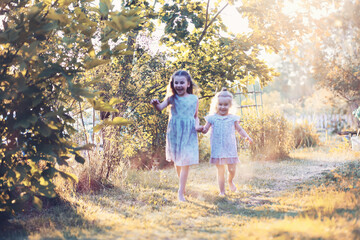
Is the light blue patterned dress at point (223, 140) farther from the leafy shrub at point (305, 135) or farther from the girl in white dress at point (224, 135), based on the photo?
the leafy shrub at point (305, 135)

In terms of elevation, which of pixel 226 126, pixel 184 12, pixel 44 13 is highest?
pixel 184 12

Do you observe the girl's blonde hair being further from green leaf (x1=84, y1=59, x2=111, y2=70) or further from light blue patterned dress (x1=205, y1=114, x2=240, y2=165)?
green leaf (x1=84, y1=59, x2=111, y2=70)

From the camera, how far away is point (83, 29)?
289 centimetres

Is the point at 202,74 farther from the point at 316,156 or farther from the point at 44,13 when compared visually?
the point at 316,156

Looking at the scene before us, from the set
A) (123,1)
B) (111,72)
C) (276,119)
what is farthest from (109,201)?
(276,119)

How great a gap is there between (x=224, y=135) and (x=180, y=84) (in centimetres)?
101

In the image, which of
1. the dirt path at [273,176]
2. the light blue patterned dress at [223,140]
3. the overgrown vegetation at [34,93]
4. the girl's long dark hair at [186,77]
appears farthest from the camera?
the light blue patterned dress at [223,140]

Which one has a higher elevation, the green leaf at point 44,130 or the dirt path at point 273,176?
the green leaf at point 44,130

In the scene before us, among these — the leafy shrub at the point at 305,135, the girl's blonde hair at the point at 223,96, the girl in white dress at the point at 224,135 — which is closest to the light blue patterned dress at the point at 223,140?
the girl in white dress at the point at 224,135

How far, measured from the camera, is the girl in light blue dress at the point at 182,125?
4422 millimetres

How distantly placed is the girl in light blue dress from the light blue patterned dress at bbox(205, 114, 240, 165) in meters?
0.45

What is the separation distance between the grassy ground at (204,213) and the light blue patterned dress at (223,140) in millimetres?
482

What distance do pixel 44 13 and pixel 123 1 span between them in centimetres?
376

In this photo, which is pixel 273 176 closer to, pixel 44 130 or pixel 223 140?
pixel 223 140
